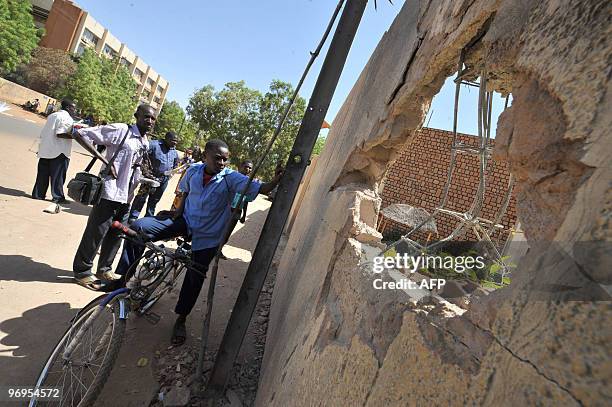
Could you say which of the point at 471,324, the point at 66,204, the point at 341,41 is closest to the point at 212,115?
the point at 66,204

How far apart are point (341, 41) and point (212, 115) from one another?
82.4 feet

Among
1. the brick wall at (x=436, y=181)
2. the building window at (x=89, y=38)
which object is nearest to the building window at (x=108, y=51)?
the building window at (x=89, y=38)

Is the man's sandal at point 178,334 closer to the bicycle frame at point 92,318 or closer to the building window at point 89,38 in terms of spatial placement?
the bicycle frame at point 92,318

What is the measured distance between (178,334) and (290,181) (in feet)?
6.06

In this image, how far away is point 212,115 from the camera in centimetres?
2558

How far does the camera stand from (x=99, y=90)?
31.5m

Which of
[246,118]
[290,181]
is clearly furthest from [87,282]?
[246,118]

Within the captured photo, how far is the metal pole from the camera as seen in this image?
226 cm

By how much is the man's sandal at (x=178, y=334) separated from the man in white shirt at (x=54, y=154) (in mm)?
3705

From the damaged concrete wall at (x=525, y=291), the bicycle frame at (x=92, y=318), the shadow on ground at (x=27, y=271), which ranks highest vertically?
the damaged concrete wall at (x=525, y=291)

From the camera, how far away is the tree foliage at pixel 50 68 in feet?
104

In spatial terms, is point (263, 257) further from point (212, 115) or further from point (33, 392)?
point (212, 115)

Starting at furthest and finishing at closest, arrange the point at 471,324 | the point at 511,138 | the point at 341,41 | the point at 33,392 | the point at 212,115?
the point at 212,115 → the point at 341,41 → the point at 33,392 → the point at 511,138 → the point at 471,324

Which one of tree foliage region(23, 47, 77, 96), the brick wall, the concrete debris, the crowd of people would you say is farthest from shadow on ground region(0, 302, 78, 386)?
tree foliage region(23, 47, 77, 96)
